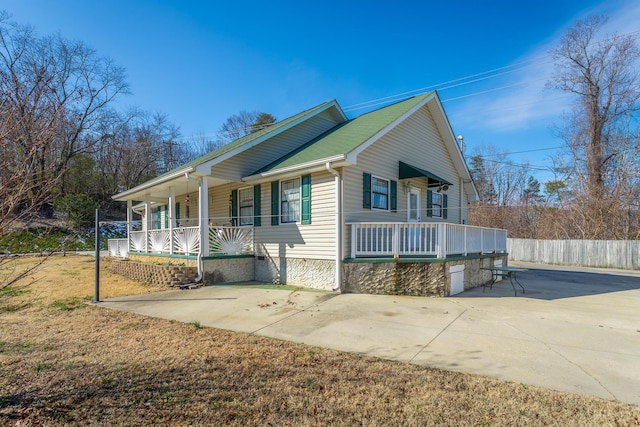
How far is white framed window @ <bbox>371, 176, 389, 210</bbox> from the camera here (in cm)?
979

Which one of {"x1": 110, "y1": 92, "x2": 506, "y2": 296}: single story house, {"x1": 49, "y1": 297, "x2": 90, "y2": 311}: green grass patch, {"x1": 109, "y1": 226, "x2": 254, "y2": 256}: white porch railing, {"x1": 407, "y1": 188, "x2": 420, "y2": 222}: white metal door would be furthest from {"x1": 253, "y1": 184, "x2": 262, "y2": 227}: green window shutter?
{"x1": 407, "y1": 188, "x2": 420, "y2": 222}: white metal door

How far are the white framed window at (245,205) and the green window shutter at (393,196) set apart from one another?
183 inches

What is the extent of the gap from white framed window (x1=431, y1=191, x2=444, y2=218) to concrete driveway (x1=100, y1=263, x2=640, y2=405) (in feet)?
13.2

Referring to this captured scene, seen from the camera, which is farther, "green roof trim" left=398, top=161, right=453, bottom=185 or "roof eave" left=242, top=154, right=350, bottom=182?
"green roof trim" left=398, top=161, right=453, bottom=185

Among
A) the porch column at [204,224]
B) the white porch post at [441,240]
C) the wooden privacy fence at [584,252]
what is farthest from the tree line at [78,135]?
the wooden privacy fence at [584,252]

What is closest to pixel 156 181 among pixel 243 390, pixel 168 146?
pixel 243 390

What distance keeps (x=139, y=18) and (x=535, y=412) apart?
1406cm

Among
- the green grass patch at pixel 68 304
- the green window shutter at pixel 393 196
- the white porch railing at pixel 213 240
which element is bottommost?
the green grass patch at pixel 68 304

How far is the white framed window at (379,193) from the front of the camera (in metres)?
9.79

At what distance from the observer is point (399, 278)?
27.0 feet

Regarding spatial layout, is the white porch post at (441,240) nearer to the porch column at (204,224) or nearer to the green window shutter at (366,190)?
the green window shutter at (366,190)

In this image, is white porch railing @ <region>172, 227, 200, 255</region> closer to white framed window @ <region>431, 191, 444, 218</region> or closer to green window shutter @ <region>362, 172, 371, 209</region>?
green window shutter @ <region>362, 172, 371, 209</region>

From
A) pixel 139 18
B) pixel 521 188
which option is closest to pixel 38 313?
pixel 139 18

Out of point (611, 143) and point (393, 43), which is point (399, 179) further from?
point (611, 143)
